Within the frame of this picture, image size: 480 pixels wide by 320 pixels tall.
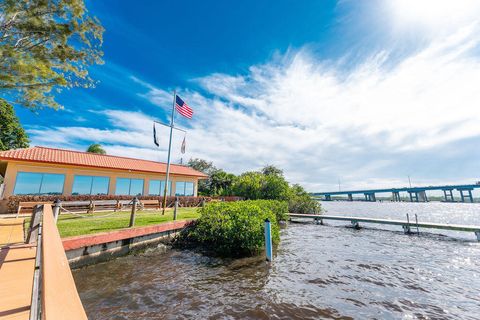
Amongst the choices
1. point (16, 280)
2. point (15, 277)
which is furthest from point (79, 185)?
point (16, 280)

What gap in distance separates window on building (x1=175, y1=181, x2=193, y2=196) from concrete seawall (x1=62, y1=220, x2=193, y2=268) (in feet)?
50.4

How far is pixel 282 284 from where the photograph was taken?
5621 millimetres

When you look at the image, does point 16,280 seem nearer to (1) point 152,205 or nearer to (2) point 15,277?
(2) point 15,277

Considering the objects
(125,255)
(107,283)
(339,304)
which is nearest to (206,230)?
(125,255)

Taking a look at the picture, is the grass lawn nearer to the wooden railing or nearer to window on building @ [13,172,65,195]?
the wooden railing

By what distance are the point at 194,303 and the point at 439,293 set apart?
618cm

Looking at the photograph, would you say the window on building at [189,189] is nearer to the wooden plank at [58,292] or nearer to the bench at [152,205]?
the bench at [152,205]

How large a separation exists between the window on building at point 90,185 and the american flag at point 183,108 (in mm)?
10441

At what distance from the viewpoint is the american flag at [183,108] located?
13.6m

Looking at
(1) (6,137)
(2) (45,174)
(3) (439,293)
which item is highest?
(1) (6,137)

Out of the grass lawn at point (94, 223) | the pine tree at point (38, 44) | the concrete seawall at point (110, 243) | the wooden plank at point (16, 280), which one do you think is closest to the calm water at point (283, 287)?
the concrete seawall at point (110, 243)

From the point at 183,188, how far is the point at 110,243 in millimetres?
17867

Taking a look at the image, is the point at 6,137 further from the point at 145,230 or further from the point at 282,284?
the point at 282,284

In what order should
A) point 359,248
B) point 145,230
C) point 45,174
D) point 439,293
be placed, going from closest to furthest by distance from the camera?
point 439,293 < point 145,230 < point 359,248 < point 45,174
